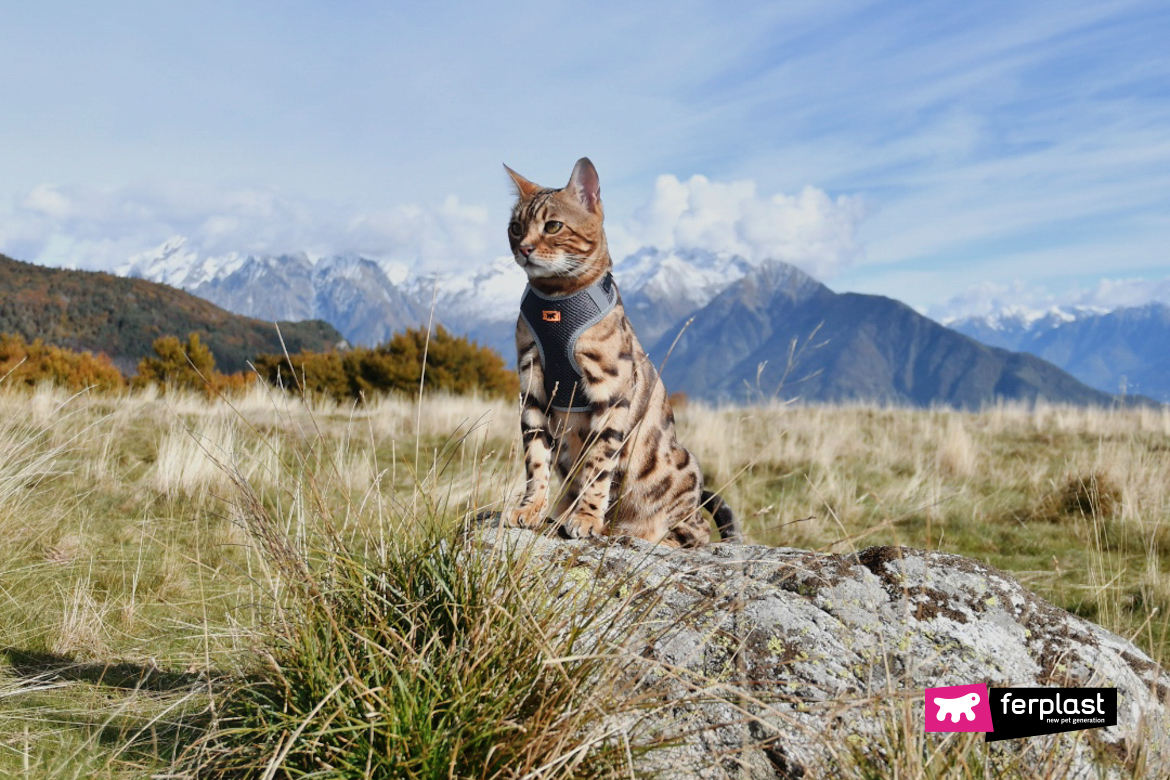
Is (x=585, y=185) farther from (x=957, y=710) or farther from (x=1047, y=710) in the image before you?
(x=1047, y=710)

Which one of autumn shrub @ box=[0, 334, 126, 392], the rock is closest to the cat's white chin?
the rock

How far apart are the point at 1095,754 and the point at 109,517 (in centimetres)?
582

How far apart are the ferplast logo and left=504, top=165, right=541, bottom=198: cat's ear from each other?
2.74 m

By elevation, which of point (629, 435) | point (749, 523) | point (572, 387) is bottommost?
point (749, 523)

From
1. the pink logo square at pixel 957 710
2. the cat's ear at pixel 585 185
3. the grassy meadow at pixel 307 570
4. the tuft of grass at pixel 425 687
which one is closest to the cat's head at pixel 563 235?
the cat's ear at pixel 585 185

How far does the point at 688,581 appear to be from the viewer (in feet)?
8.73

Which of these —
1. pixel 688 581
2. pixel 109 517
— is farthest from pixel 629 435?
pixel 109 517

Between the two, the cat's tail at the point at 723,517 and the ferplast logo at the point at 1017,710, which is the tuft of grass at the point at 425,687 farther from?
the cat's tail at the point at 723,517

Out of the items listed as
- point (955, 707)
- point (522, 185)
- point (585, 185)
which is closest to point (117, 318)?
point (522, 185)

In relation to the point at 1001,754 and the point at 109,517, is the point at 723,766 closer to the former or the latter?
the point at 1001,754

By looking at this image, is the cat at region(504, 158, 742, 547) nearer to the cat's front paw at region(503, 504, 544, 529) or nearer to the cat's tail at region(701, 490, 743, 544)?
the cat's front paw at region(503, 504, 544, 529)

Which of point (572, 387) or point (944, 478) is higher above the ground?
point (572, 387)

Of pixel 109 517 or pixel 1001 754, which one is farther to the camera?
pixel 109 517

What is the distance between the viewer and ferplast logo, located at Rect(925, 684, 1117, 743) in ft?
6.86
